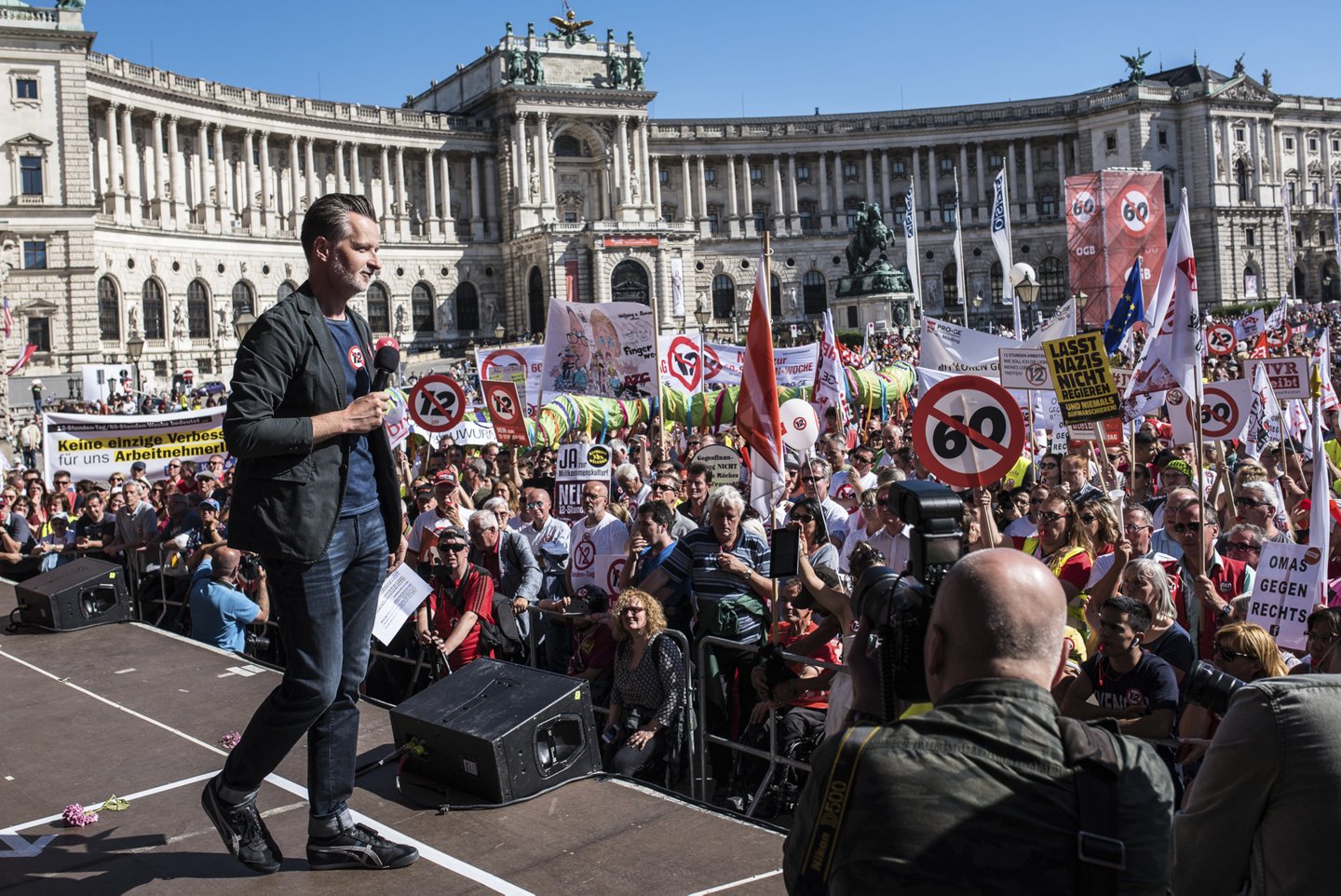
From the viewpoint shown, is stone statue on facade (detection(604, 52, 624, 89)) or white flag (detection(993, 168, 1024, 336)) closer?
white flag (detection(993, 168, 1024, 336))

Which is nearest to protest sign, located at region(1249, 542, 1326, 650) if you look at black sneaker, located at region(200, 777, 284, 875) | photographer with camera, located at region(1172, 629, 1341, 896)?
photographer with camera, located at region(1172, 629, 1341, 896)

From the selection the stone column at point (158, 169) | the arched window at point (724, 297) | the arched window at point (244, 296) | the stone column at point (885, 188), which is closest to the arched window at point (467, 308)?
the arched window at point (244, 296)

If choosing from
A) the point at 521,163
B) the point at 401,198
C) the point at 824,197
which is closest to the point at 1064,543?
the point at 521,163

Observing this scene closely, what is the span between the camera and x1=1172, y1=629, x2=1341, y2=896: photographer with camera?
241cm

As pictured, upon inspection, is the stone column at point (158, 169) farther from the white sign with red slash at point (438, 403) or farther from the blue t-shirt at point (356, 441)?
the blue t-shirt at point (356, 441)

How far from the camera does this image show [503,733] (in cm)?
472

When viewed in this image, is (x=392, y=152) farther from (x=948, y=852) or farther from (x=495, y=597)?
(x=948, y=852)

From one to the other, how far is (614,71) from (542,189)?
8.20 m

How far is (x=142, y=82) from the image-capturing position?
55.5 metres

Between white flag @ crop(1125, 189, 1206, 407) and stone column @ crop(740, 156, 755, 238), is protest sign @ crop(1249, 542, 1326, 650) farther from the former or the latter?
stone column @ crop(740, 156, 755, 238)

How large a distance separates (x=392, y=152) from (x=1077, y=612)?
2568 inches

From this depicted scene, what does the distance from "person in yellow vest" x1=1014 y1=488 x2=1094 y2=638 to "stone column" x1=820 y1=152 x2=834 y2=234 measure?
7137cm

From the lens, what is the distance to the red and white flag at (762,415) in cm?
871

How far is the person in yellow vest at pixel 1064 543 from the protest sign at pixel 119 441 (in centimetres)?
947
